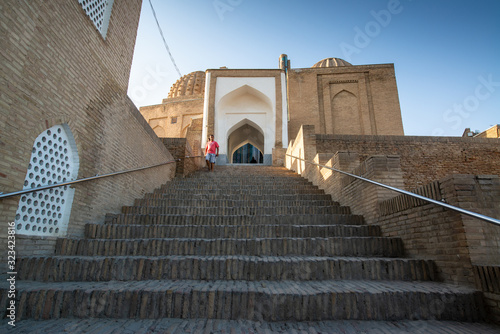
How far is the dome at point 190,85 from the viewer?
29.7 metres

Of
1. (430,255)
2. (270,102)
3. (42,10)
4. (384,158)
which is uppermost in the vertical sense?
(270,102)

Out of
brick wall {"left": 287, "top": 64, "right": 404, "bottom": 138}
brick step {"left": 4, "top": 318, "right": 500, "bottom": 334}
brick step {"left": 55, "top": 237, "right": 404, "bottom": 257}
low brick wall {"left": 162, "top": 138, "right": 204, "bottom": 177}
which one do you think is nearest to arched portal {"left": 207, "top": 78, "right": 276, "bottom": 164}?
brick wall {"left": 287, "top": 64, "right": 404, "bottom": 138}

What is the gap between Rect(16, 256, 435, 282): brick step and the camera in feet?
8.76

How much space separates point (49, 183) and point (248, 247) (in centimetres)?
274

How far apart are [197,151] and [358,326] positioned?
10.2m

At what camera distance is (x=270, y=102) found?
15.3 meters

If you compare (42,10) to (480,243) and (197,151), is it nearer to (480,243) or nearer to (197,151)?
(480,243)

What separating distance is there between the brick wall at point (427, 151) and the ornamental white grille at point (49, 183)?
7812 mm

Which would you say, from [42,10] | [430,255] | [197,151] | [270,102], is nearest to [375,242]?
[430,255]

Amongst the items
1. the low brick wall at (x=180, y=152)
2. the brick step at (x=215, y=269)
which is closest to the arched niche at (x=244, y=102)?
the low brick wall at (x=180, y=152)

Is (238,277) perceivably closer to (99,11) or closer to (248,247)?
(248,247)

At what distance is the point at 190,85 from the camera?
30.2 metres

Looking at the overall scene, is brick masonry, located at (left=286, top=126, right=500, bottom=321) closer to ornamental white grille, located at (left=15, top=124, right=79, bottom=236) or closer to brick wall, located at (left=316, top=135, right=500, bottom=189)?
brick wall, located at (left=316, top=135, right=500, bottom=189)

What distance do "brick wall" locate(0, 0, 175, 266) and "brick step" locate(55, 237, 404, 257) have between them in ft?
2.82
